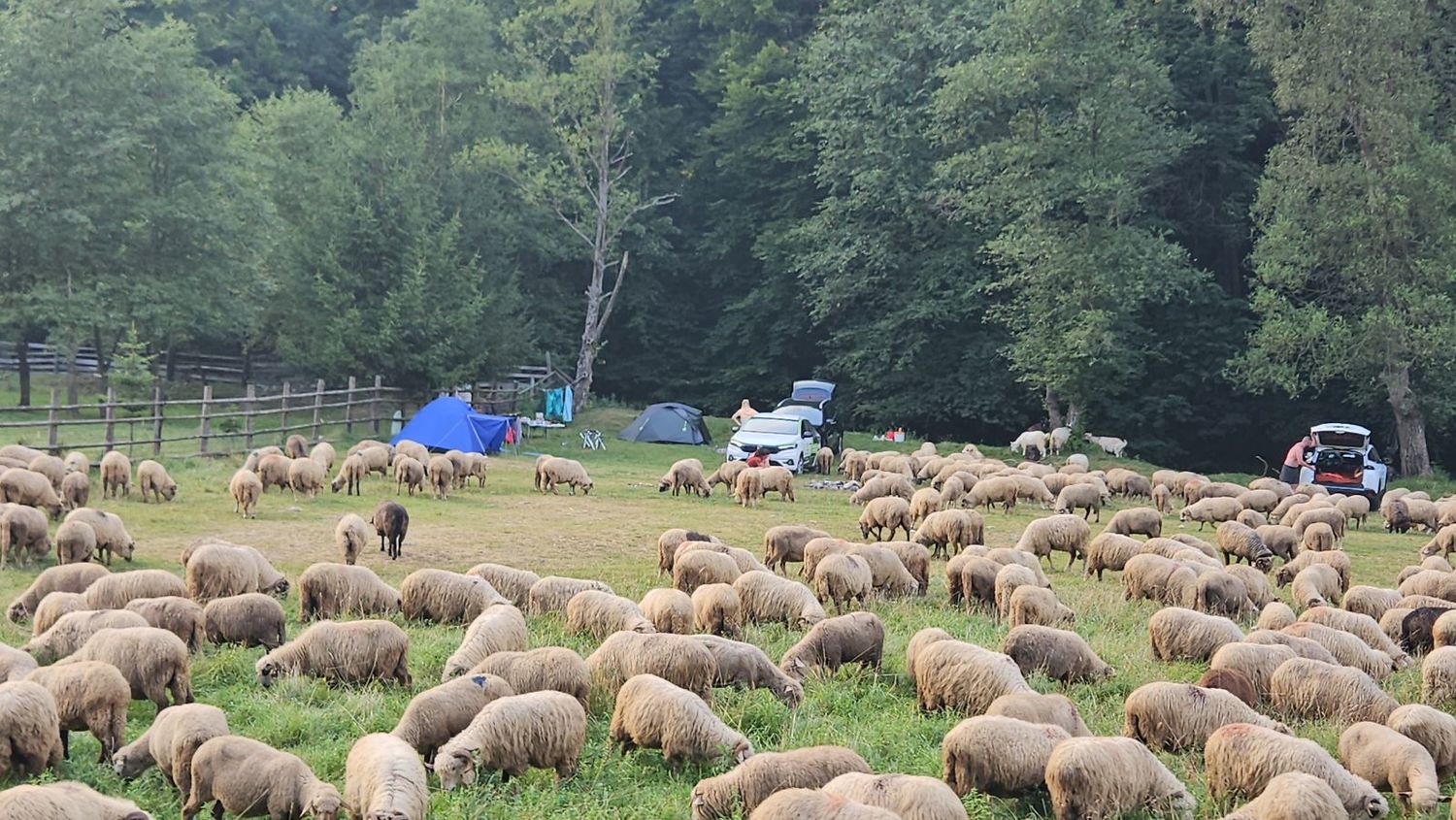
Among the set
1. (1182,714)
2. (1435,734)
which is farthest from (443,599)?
(1435,734)

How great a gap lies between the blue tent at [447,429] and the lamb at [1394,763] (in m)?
21.8

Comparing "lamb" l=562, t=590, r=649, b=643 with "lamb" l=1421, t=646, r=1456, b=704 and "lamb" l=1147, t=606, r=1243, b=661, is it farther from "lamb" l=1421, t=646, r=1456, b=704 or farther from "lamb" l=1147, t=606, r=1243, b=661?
"lamb" l=1421, t=646, r=1456, b=704

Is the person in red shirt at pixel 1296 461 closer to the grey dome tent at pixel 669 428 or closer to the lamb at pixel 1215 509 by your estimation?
the lamb at pixel 1215 509

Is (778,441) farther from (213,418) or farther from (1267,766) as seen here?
(1267,766)

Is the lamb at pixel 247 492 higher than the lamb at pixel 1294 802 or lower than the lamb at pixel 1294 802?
higher

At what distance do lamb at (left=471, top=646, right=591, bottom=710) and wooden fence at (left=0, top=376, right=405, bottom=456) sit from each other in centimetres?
1444

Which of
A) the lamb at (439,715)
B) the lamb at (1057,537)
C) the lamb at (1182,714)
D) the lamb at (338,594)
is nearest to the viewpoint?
the lamb at (439,715)

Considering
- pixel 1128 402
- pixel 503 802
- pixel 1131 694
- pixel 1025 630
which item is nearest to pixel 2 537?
pixel 503 802

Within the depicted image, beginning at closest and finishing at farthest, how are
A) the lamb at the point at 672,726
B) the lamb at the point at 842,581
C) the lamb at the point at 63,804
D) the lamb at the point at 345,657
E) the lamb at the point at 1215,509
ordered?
1. the lamb at the point at 63,804
2. the lamb at the point at 672,726
3. the lamb at the point at 345,657
4. the lamb at the point at 842,581
5. the lamb at the point at 1215,509

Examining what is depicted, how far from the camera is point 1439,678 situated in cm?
970

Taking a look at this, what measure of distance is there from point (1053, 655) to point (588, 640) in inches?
143

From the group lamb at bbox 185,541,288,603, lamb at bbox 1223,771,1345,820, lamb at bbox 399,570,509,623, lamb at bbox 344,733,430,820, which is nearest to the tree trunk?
lamb at bbox 399,570,509,623

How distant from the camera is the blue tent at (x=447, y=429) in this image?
91.2 ft

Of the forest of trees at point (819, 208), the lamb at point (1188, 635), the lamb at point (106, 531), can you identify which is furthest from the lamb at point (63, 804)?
the forest of trees at point (819, 208)
